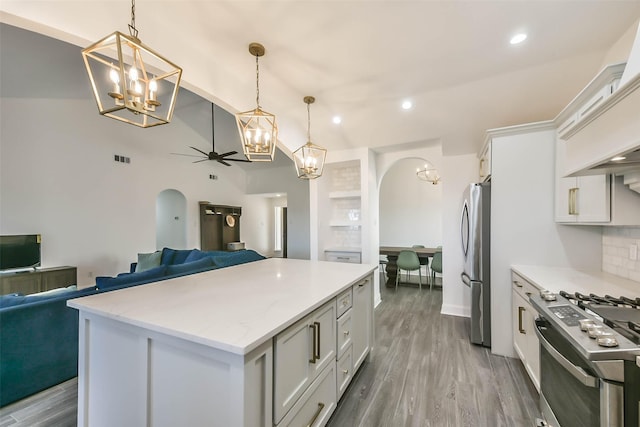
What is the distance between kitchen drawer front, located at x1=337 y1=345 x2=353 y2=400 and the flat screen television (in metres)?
5.36

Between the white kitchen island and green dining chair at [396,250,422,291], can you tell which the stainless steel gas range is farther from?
green dining chair at [396,250,422,291]

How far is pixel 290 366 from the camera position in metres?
1.23

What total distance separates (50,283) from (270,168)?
18.7ft

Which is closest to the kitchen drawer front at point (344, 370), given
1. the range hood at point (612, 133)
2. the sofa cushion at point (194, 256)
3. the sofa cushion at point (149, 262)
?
the range hood at point (612, 133)

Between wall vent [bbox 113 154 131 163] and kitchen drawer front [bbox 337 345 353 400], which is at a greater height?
wall vent [bbox 113 154 131 163]

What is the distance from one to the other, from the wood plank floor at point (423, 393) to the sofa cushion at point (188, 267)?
1169 millimetres

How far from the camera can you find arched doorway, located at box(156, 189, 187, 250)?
6.99m

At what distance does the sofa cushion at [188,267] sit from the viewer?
2903 mm

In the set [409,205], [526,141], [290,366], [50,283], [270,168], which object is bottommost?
[50,283]

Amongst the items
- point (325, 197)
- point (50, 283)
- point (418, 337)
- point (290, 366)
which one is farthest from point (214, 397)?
point (50, 283)

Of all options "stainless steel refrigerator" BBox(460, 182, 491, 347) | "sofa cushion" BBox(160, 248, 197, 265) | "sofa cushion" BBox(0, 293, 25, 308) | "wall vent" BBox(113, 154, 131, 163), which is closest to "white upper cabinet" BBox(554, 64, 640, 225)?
"stainless steel refrigerator" BBox(460, 182, 491, 347)

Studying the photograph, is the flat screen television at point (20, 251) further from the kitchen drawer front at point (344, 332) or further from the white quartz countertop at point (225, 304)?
the kitchen drawer front at point (344, 332)

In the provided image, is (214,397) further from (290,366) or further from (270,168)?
(270,168)

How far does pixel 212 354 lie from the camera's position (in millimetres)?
977
